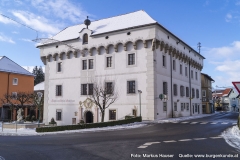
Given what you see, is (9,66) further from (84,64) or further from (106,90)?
(106,90)

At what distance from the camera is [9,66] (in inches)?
1916

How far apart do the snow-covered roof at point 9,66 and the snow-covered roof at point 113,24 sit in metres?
14.0

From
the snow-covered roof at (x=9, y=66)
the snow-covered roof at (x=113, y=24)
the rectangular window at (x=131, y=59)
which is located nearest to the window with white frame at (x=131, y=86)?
the rectangular window at (x=131, y=59)

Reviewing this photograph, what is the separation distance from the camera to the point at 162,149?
10.1m

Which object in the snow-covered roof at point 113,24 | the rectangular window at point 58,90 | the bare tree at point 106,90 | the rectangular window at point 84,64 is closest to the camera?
the bare tree at point 106,90

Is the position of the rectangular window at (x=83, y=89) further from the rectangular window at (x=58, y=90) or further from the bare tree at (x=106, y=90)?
the rectangular window at (x=58, y=90)

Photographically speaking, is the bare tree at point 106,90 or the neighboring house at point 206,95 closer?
the bare tree at point 106,90

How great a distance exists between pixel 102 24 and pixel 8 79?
2300 cm

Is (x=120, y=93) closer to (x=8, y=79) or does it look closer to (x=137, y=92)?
(x=137, y=92)

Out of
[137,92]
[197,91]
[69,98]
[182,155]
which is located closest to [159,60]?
[137,92]

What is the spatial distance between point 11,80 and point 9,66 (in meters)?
3.53

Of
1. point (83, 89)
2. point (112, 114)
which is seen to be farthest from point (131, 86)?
point (83, 89)

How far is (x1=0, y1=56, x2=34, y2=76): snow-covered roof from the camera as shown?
154 feet

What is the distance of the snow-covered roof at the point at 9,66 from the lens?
46.9m
